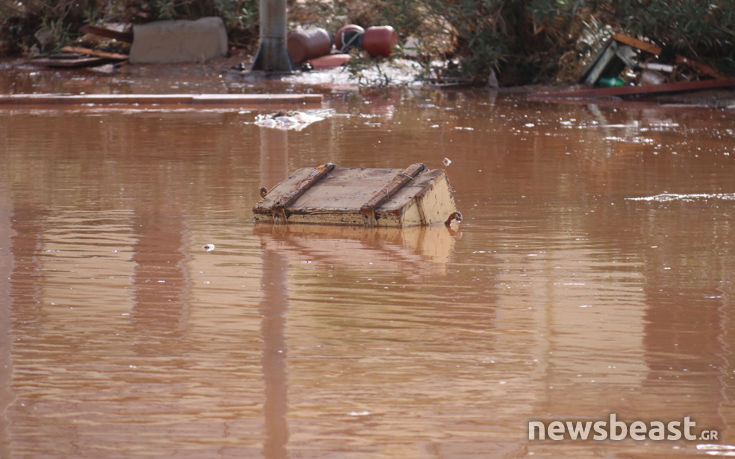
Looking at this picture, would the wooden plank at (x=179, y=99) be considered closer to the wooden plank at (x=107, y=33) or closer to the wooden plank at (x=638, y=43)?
the wooden plank at (x=638, y=43)

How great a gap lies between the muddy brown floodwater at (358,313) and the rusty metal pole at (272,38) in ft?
27.0

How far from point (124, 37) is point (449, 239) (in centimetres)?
1374

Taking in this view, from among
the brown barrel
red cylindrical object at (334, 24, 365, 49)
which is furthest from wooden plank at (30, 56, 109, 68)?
red cylindrical object at (334, 24, 365, 49)

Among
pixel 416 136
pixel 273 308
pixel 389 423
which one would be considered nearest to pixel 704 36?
pixel 416 136

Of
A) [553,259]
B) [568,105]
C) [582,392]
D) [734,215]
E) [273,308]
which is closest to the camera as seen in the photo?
[582,392]

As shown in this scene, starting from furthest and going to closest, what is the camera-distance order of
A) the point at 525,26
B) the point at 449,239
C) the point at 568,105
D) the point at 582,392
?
the point at 525,26 → the point at 568,105 → the point at 449,239 → the point at 582,392

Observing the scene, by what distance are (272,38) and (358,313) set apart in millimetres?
12145

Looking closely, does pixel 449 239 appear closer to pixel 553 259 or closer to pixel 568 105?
pixel 553 259

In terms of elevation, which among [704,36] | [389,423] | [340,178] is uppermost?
[704,36]

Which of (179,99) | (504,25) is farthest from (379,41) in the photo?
(179,99)

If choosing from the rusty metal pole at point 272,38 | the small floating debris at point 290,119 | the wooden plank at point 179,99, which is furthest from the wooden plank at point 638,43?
the rusty metal pole at point 272,38

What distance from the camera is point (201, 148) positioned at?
8.23m

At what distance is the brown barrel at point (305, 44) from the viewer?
666 inches

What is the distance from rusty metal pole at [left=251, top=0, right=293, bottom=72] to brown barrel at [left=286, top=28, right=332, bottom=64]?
102 cm
